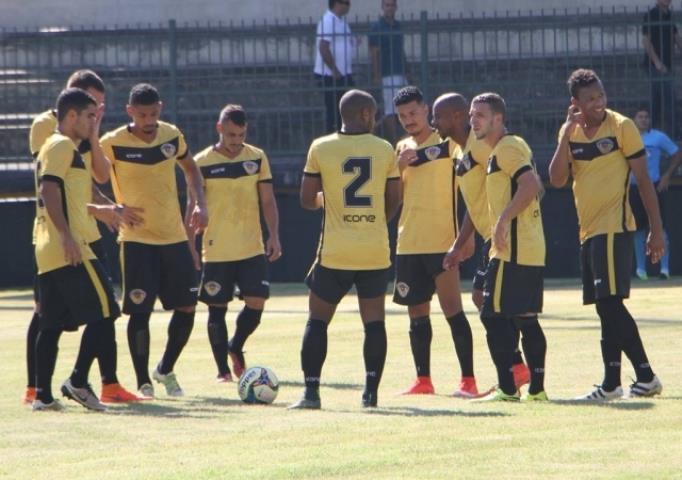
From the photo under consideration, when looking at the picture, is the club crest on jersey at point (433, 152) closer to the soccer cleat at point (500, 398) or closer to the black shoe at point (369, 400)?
the soccer cleat at point (500, 398)

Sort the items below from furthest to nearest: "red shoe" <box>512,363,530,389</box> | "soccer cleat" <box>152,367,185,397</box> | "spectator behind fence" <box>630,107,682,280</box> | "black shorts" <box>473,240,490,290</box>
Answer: "spectator behind fence" <box>630,107,682,280</box> → "soccer cleat" <box>152,367,185,397</box> → "red shoe" <box>512,363,530,389</box> → "black shorts" <box>473,240,490,290</box>

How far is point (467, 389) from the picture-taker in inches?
460

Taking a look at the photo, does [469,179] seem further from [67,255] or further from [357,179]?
[67,255]

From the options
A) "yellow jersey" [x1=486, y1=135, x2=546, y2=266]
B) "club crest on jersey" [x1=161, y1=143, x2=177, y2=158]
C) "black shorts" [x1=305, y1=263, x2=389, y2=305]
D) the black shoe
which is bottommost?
the black shoe

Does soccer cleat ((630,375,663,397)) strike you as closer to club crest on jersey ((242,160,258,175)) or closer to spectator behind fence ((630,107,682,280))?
club crest on jersey ((242,160,258,175))

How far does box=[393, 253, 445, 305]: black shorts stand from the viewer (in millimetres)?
11992

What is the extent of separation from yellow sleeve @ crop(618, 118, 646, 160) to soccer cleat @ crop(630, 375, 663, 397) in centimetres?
149

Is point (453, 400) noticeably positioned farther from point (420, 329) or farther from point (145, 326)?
point (145, 326)

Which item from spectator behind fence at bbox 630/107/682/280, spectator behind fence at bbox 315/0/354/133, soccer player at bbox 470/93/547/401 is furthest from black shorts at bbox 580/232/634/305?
spectator behind fence at bbox 315/0/354/133

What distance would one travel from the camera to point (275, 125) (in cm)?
2447

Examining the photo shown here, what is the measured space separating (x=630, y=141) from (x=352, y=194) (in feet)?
6.16

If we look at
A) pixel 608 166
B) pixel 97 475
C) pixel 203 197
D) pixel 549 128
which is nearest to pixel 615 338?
pixel 608 166

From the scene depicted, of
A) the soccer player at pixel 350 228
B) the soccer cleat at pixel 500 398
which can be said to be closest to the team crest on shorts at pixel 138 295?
the soccer player at pixel 350 228

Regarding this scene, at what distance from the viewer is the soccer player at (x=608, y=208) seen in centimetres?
1098
